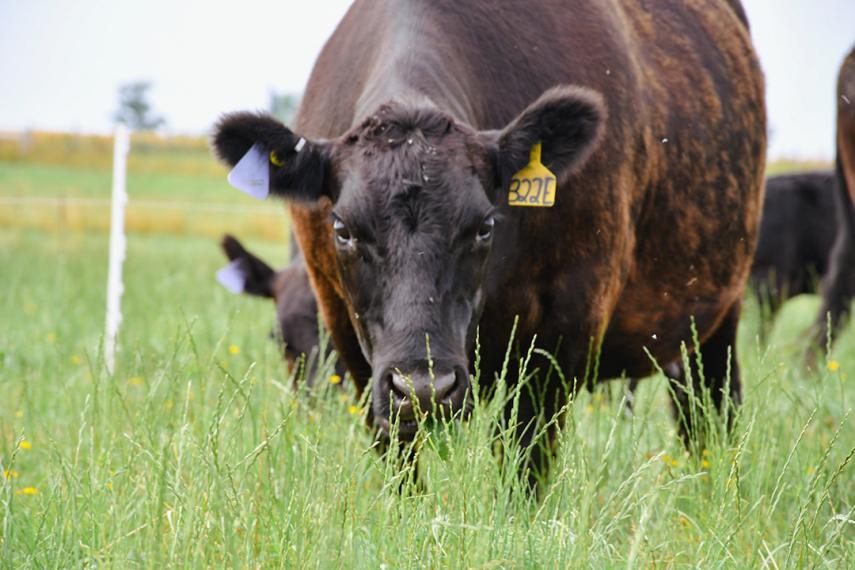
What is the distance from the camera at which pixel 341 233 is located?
365 centimetres

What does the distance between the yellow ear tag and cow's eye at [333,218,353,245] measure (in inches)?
23.8

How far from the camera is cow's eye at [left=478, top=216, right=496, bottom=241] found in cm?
359

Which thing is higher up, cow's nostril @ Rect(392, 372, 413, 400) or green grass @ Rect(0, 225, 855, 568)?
cow's nostril @ Rect(392, 372, 413, 400)

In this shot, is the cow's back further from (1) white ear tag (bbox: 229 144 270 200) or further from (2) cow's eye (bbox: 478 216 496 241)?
(1) white ear tag (bbox: 229 144 270 200)

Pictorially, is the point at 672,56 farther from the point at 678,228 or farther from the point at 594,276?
the point at 594,276

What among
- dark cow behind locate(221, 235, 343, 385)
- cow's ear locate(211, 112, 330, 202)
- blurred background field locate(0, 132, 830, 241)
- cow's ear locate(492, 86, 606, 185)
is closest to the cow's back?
cow's ear locate(492, 86, 606, 185)

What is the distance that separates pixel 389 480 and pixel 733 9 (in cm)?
436

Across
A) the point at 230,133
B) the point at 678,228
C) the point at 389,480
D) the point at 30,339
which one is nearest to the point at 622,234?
the point at 678,228

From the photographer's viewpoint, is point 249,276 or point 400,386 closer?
point 400,386

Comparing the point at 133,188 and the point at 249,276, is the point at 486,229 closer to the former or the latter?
the point at 249,276

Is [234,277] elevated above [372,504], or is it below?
below

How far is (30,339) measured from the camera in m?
7.39

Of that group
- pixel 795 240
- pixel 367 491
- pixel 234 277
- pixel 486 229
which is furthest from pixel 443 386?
pixel 795 240

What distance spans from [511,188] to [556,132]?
0.25 metres
